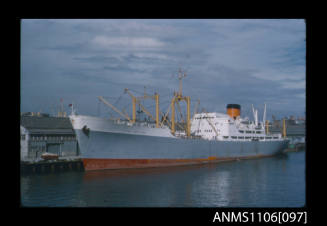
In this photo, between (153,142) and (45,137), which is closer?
(153,142)

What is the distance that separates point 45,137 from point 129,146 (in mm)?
10255

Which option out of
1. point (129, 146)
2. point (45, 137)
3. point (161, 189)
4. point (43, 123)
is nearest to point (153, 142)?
point (129, 146)

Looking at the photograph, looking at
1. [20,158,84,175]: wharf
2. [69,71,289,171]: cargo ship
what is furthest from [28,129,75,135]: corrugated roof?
[69,71,289,171]: cargo ship

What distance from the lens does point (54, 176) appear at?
2175cm

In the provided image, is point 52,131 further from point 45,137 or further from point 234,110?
point 234,110

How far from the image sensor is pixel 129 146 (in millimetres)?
24109

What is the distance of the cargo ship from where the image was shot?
75.2ft

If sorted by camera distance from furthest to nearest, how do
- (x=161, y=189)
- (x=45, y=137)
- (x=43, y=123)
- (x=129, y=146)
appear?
(x=43, y=123)
(x=45, y=137)
(x=129, y=146)
(x=161, y=189)

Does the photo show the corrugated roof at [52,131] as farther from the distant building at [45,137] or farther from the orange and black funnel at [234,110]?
the orange and black funnel at [234,110]

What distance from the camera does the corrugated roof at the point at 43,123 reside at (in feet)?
94.2

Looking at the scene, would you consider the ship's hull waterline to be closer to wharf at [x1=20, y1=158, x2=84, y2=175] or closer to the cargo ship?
the cargo ship

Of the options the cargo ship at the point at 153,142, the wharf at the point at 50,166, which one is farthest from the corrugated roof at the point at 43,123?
the cargo ship at the point at 153,142
